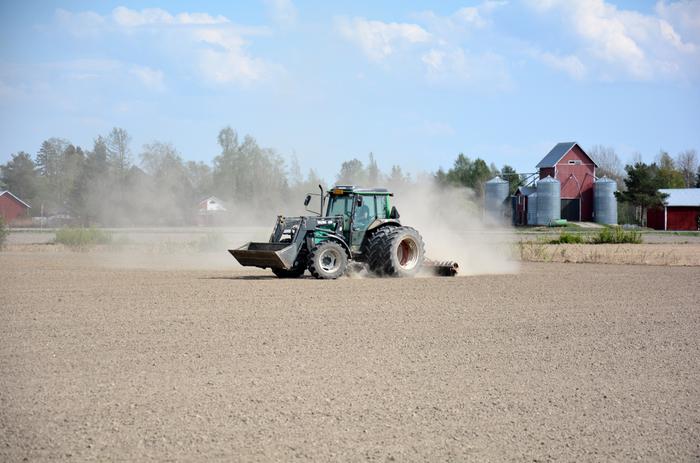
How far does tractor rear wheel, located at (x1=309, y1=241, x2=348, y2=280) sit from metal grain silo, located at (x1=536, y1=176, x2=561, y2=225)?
59073 mm

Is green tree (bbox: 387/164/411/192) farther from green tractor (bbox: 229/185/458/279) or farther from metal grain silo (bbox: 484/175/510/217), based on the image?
metal grain silo (bbox: 484/175/510/217)

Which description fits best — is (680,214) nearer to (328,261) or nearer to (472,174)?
(472,174)

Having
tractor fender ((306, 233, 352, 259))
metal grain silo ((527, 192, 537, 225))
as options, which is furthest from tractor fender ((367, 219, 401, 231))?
metal grain silo ((527, 192, 537, 225))

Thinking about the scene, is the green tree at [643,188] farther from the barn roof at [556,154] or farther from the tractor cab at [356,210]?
the tractor cab at [356,210]

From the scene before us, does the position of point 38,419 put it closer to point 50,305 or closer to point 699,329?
point 50,305

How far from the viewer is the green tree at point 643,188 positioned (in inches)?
3140

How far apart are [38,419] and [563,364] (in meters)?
6.84

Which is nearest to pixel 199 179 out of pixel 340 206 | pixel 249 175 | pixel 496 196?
pixel 249 175

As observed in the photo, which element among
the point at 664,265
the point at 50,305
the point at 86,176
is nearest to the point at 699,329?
the point at 50,305

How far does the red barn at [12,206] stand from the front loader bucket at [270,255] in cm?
6915

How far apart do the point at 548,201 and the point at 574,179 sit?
5940 mm

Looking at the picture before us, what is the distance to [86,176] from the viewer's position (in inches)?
2189

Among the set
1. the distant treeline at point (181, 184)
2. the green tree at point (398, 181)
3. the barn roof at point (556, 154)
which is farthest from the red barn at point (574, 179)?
the green tree at point (398, 181)

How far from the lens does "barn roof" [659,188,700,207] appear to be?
259ft
